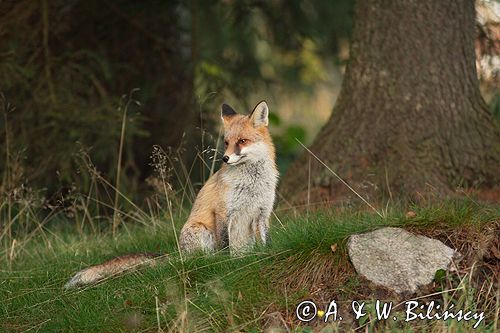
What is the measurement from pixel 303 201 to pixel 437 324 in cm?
315

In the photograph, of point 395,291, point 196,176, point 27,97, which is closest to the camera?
point 395,291

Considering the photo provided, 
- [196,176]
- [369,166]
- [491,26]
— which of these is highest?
[491,26]

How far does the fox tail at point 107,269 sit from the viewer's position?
22.1ft

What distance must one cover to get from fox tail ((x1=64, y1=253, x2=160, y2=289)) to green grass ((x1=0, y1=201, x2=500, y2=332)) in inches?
2.9

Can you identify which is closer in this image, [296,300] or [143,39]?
[296,300]

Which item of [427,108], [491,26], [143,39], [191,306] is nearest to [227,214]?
[191,306]

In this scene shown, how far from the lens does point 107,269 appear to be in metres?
6.76

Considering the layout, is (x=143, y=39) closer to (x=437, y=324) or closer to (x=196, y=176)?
(x=196, y=176)

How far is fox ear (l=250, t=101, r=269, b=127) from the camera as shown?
709 centimetres

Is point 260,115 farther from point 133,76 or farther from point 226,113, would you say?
point 133,76

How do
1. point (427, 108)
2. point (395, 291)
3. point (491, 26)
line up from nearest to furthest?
1. point (395, 291)
2. point (427, 108)
3. point (491, 26)

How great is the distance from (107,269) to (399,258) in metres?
2.26

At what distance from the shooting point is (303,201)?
8.59 meters

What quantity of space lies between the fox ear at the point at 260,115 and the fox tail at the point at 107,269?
1382 mm
